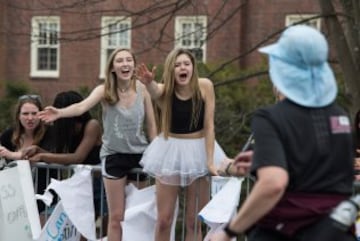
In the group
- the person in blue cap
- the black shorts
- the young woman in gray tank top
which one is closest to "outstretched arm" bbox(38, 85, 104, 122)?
the young woman in gray tank top

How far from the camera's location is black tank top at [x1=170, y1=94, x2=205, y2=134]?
6.17 meters

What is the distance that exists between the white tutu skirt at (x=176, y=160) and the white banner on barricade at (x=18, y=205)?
3.92ft

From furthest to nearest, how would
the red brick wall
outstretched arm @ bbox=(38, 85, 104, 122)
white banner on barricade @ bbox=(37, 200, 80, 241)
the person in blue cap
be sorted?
the red brick wall, white banner on barricade @ bbox=(37, 200, 80, 241), outstretched arm @ bbox=(38, 85, 104, 122), the person in blue cap

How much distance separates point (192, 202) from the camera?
6379 millimetres

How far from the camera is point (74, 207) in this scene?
6.84 metres

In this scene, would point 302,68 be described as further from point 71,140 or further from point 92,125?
point 71,140

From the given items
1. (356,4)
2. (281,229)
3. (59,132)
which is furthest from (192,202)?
(356,4)

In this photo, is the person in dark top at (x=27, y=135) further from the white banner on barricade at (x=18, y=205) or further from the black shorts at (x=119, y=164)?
the black shorts at (x=119, y=164)

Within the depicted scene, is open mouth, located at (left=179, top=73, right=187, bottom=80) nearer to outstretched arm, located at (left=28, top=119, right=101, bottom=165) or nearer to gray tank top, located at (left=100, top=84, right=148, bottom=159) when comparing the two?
gray tank top, located at (left=100, top=84, right=148, bottom=159)

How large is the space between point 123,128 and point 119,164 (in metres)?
0.30

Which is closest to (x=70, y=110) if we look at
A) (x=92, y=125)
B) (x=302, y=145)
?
(x=92, y=125)

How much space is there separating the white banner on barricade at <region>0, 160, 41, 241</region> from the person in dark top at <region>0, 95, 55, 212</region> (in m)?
0.19

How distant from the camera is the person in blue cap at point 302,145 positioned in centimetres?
350

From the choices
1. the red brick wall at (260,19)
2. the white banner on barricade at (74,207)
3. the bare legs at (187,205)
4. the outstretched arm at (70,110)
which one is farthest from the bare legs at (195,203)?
the red brick wall at (260,19)
